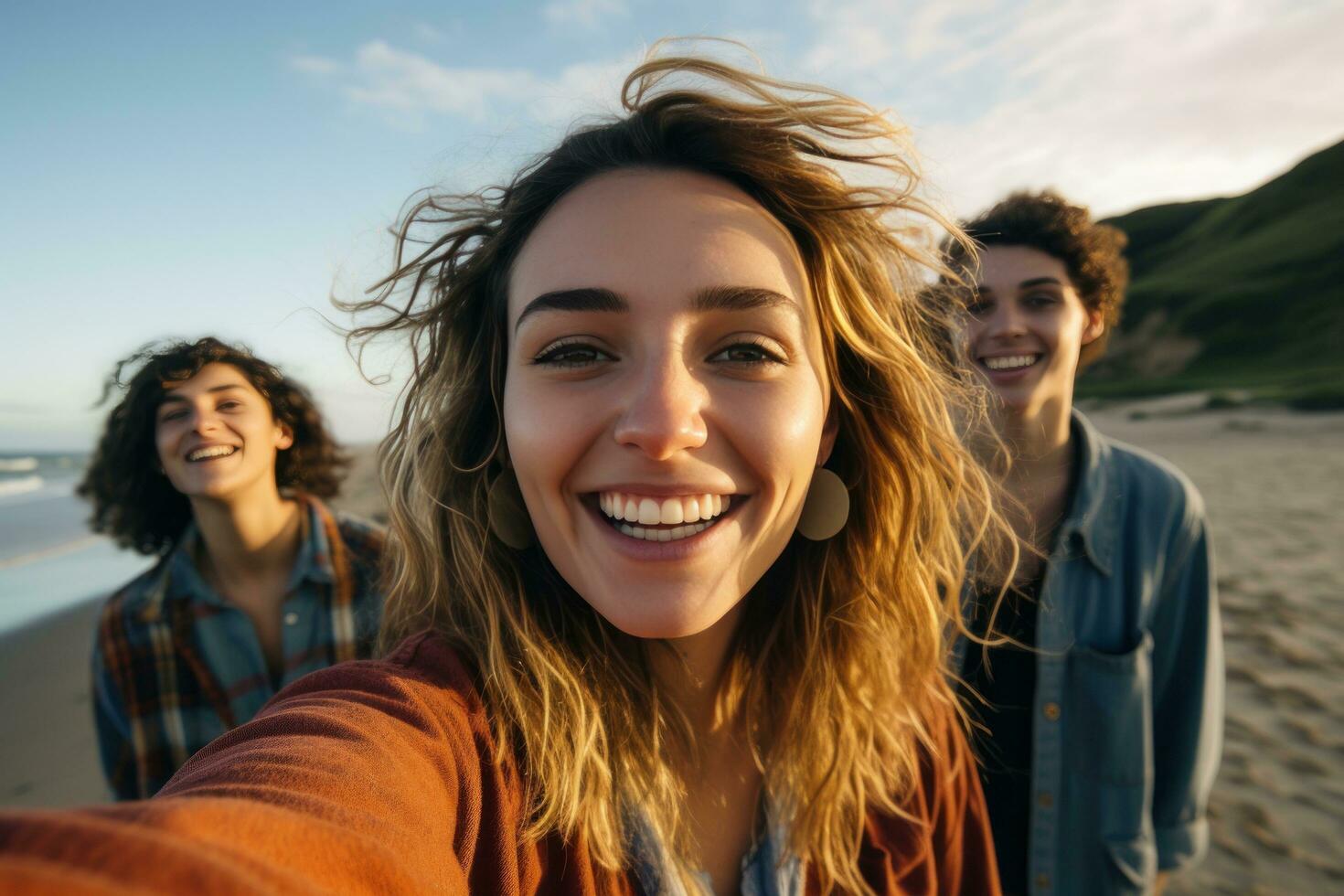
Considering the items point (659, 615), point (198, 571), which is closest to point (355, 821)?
point (659, 615)

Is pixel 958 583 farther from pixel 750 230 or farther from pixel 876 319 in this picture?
pixel 750 230

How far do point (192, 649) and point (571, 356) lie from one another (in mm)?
2760

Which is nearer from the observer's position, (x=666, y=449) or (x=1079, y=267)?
(x=666, y=449)

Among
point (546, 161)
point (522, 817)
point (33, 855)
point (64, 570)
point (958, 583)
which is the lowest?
point (64, 570)

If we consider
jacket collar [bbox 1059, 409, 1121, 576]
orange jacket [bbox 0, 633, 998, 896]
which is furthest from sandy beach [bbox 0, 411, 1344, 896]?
orange jacket [bbox 0, 633, 998, 896]

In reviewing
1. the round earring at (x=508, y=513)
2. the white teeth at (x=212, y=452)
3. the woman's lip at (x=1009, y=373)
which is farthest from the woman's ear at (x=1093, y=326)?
the white teeth at (x=212, y=452)

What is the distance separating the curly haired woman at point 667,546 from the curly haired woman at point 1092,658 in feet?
2.31

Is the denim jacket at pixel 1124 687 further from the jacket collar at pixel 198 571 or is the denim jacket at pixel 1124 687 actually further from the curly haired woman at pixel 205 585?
the jacket collar at pixel 198 571

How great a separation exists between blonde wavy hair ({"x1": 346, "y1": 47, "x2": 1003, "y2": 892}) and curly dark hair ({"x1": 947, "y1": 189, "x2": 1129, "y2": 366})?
2.07ft

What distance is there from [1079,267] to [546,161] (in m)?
1.83

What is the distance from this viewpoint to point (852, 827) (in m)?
1.71

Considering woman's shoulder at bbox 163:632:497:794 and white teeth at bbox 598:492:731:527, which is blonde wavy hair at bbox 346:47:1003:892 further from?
white teeth at bbox 598:492:731:527

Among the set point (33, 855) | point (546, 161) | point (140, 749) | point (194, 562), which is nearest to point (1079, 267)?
point (546, 161)

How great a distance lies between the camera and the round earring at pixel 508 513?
5.32 feet
